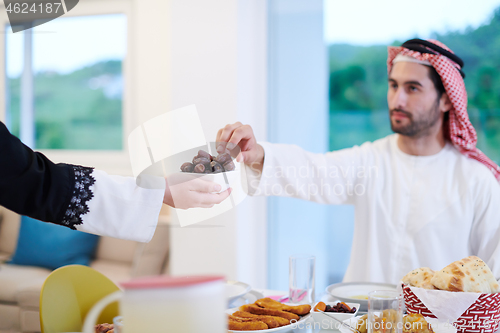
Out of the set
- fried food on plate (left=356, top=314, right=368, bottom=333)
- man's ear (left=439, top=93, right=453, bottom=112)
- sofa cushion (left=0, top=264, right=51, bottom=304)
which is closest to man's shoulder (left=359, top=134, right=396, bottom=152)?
man's ear (left=439, top=93, right=453, bottom=112)

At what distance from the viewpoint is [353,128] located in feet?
8.72

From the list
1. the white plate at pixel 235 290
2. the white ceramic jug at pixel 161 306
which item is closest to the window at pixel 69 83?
the white plate at pixel 235 290

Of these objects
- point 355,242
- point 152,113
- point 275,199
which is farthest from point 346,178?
point 152,113

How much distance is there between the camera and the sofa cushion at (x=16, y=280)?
2.48 m

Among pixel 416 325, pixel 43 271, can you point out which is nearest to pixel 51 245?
pixel 43 271

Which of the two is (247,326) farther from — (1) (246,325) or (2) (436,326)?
(2) (436,326)

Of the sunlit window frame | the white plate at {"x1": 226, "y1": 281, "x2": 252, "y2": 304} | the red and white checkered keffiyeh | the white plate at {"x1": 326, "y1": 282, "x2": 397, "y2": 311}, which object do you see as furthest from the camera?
the sunlit window frame

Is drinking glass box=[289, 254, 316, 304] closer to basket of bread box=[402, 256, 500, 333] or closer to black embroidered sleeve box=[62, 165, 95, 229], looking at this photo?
basket of bread box=[402, 256, 500, 333]

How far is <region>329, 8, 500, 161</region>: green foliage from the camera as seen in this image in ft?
7.84

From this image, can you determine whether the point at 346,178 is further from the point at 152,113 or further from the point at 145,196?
the point at 152,113

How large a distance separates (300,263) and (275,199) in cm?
170

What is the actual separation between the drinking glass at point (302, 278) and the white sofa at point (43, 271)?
1594mm

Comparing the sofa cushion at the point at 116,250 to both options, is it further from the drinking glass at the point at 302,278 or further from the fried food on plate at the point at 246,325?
the fried food on plate at the point at 246,325

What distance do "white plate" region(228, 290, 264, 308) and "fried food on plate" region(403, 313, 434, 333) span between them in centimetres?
45
